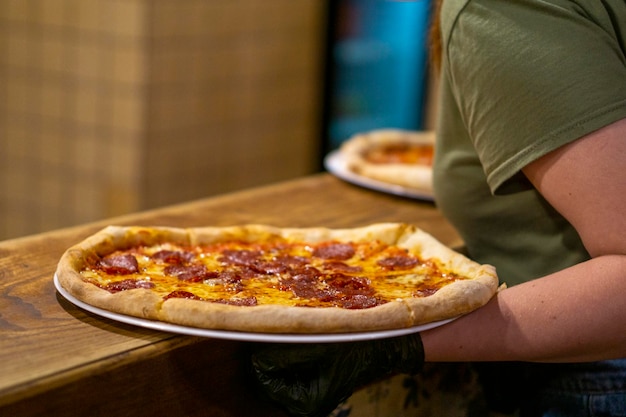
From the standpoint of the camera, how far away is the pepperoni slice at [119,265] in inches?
58.5

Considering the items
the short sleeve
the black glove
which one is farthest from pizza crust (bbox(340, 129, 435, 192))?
the black glove

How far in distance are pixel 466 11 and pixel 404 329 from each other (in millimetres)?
545

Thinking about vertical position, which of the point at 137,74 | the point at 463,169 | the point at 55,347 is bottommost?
the point at 137,74

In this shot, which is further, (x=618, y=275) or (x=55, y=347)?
(x=618, y=275)

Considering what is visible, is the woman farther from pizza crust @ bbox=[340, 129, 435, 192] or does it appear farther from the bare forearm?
pizza crust @ bbox=[340, 129, 435, 192]

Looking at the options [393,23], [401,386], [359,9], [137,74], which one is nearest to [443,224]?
[401,386]

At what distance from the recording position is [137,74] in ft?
12.3

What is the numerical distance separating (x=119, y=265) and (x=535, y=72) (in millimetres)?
755

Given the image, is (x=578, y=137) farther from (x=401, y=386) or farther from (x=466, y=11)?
(x=401, y=386)

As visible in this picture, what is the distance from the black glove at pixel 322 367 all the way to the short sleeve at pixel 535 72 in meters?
0.34

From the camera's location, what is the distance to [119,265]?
150 centimetres

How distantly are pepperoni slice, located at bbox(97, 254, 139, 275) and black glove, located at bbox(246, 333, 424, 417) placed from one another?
0.28m

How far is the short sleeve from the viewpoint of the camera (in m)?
1.35

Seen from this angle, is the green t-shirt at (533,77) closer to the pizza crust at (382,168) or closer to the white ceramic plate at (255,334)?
the white ceramic plate at (255,334)
